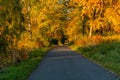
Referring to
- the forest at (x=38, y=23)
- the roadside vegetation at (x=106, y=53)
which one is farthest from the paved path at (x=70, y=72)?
the forest at (x=38, y=23)

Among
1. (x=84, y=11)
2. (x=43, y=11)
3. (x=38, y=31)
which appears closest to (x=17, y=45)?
(x=84, y=11)

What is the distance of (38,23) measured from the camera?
196 feet

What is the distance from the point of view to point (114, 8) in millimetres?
45812

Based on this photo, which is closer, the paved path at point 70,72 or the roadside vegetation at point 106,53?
the paved path at point 70,72

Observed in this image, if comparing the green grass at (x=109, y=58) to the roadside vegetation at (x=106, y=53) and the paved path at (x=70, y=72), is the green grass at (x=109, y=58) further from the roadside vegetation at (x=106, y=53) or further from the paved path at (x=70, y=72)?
the paved path at (x=70, y=72)

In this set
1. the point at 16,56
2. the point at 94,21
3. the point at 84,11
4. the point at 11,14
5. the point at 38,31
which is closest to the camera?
the point at 11,14

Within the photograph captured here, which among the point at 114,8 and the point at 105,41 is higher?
the point at 114,8

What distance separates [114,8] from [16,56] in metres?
23.4

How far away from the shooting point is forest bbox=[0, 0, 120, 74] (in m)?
24.2

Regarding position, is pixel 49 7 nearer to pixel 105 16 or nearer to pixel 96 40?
pixel 105 16

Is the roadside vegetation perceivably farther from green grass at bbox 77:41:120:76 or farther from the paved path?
the paved path

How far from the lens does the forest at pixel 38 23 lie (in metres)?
24.2

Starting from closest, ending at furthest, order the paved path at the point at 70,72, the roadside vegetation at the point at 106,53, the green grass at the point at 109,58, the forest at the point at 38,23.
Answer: the paved path at the point at 70,72 < the green grass at the point at 109,58 < the roadside vegetation at the point at 106,53 < the forest at the point at 38,23

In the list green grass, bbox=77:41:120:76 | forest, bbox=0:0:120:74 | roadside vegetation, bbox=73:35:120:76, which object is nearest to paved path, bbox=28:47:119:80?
green grass, bbox=77:41:120:76
